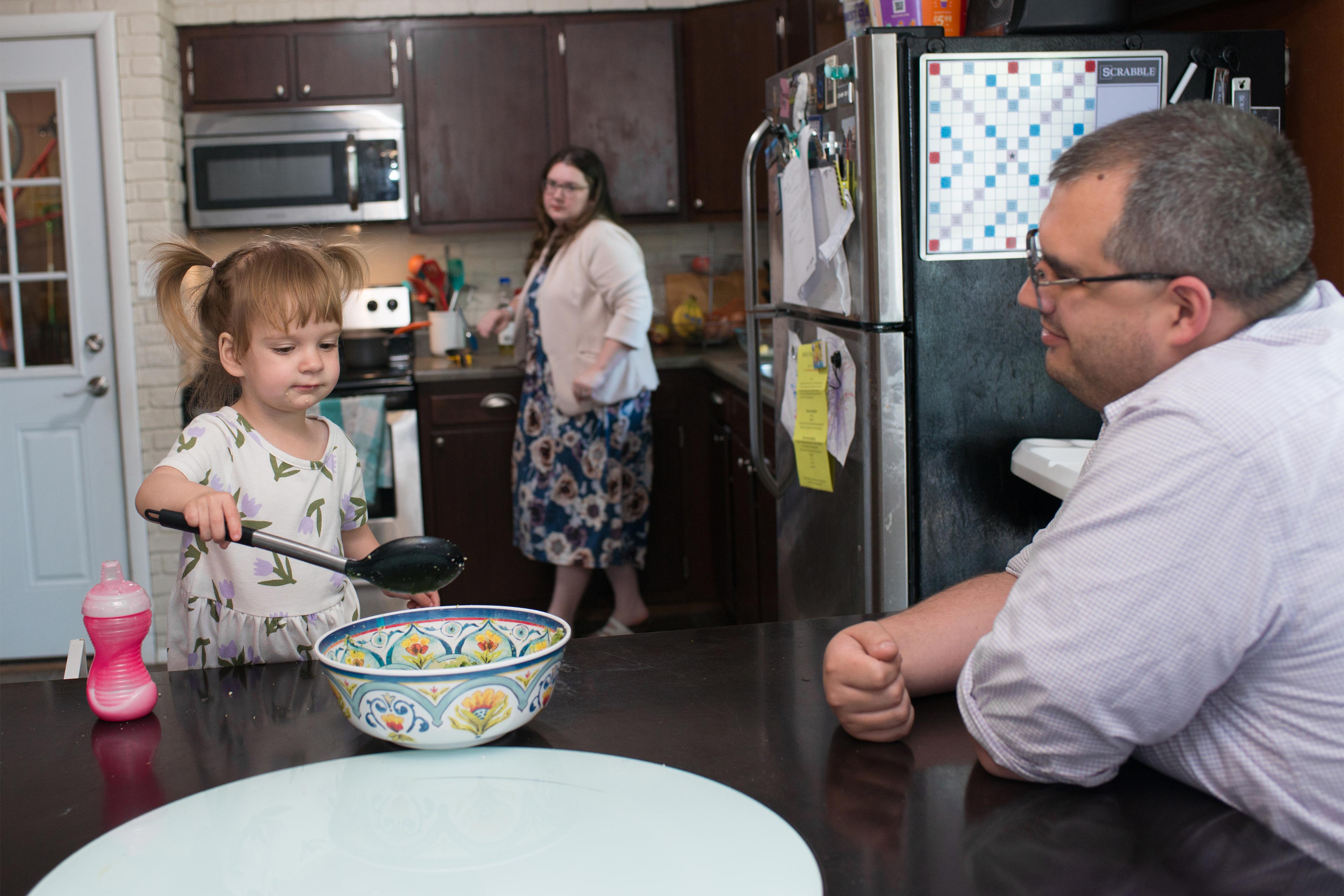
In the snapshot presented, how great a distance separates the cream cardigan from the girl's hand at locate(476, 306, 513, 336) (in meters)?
0.39

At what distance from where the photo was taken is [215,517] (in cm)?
119

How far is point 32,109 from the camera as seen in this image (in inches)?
149

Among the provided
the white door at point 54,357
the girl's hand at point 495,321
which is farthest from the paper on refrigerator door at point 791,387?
the white door at point 54,357

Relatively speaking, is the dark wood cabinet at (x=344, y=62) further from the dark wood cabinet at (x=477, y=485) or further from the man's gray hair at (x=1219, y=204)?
the man's gray hair at (x=1219, y=204)

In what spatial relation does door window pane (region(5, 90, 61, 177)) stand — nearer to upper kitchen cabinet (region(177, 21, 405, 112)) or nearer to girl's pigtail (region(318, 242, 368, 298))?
upper kitchen cabinet (region(177, 21, 405, 112))

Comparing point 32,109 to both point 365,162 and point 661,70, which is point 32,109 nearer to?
point 365,162

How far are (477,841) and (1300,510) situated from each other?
0.63m

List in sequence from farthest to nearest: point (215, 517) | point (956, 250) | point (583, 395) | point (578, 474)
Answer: point (578, 474) < point (583, 395) < point (956, 250) < point (215, 517)

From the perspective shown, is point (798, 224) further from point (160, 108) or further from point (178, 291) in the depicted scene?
point (160, 108)

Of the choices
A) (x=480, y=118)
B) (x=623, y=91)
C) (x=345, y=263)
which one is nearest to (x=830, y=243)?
(x=345, y=263)

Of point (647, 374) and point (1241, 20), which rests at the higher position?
point (1241, 20)

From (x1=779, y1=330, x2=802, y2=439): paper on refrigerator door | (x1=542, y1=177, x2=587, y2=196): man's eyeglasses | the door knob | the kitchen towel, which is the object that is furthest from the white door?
(x1=779, y1=330, x2=802, y2=439): paper on refrigerator door

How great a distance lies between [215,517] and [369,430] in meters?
2.67

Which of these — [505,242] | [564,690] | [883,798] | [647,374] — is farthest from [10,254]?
[883,798]
